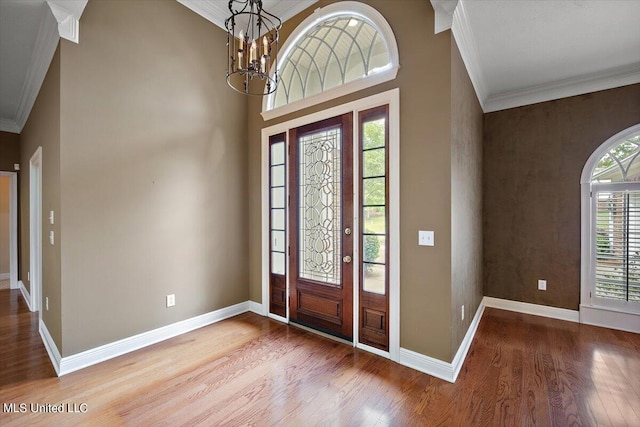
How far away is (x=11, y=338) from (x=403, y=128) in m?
4.59

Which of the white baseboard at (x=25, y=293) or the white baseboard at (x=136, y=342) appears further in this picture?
the white baseboard at (x=25, y=293)

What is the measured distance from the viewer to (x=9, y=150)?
17.0ft

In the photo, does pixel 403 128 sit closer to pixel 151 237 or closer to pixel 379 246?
pixel 379 246

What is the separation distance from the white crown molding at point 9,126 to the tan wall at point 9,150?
2.6 inches

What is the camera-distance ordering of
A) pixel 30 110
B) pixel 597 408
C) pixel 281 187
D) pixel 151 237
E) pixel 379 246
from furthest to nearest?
pixel 30 110 < pixel 281 187 < pixel 151 237 < pixel 379 246 < pixel 597 408

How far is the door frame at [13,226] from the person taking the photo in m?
5.07

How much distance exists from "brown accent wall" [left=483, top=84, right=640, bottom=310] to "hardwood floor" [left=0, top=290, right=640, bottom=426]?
2.90 feet

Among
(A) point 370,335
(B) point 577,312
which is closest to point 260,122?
(A) point 370,335

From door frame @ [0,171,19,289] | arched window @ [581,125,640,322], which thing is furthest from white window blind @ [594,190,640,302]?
door frame @ [0,171,19,289]

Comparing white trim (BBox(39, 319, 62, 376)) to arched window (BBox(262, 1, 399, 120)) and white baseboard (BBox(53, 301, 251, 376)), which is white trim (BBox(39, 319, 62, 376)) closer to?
white baseboard (BBox(53, 301, 251, 376))

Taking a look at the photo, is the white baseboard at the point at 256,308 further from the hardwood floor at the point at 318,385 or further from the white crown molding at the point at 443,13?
the white crown molding at the point at 443,13

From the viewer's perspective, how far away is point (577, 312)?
3508mm

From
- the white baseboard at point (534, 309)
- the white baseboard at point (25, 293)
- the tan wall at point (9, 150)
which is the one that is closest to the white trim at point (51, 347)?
the white baseboard at point (25, 293)

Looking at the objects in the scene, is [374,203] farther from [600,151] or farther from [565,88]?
[565,88]
